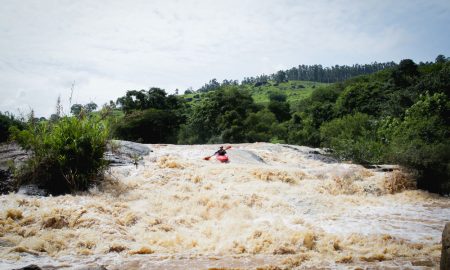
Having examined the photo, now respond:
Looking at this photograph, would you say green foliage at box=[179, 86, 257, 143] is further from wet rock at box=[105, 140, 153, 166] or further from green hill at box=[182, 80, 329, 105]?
green hill at box=[182, 80, 329, 105]

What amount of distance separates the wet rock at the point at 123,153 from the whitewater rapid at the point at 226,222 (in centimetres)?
48

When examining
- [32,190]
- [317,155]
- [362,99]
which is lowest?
[32,190]

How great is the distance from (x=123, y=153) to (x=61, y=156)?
13.0 ft

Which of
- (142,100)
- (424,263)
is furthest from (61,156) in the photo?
(142,100)

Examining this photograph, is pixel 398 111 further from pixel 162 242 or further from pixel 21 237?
pixel 21 237

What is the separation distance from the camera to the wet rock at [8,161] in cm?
878

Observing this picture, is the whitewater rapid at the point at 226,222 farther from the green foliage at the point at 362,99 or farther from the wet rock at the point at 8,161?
the green foliage at the point at 362,99

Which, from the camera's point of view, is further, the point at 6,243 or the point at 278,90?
the point at 278,90

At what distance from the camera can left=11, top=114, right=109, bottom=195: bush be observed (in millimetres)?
8656

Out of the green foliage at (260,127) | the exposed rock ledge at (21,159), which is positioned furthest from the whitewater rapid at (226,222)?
the green foliage at (260,127)

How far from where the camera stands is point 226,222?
311 inches

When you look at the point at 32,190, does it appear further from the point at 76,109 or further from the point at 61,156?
the point at 76,109

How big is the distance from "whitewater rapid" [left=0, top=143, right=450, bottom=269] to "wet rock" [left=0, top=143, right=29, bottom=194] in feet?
3.46

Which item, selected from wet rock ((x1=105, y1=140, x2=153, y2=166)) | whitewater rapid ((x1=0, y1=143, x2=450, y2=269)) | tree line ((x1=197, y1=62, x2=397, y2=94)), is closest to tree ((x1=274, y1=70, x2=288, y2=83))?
tree line ((x1=197, y1=62, x2=397, y2=94))
